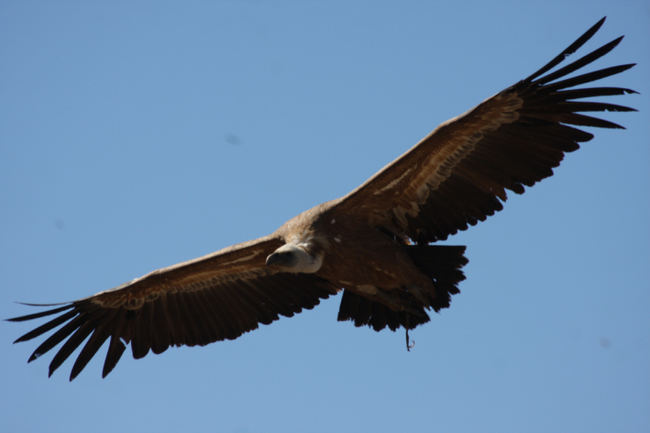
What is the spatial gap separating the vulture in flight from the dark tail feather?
1 centimetres

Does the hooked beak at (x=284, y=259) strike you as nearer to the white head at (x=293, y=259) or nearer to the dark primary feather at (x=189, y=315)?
the white head at (x=293, y=259)

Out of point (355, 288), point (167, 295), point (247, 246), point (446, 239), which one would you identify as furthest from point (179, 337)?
point (446, 239)

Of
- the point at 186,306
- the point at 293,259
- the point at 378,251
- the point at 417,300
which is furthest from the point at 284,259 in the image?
the point at 186,306

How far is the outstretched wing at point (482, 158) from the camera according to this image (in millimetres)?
8789

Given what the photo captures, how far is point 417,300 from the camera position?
956 cm

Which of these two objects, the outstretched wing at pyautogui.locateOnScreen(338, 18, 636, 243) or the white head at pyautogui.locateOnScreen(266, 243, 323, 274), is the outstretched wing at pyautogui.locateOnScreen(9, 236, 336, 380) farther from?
the outstretched wing at pyautogui.locateOnScreen(338, 18, 636, 243)

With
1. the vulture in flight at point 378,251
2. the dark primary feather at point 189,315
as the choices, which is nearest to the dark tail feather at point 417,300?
the vulture in flight at point 378,251

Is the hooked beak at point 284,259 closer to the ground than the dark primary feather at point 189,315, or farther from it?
closer to the ground

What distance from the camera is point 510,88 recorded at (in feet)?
28.9

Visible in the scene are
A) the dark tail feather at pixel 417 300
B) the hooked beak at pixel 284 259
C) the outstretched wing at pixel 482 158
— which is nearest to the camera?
the outstretched wing at pixel 482 158

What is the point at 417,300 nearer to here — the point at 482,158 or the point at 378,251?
the point at 378,251

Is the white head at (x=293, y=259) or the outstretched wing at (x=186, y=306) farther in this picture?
the outstretched wing at (x=186, y=306)

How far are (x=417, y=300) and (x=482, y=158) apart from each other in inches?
60.0

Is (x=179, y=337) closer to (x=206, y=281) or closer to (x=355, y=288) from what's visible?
(x=206, y=281)
